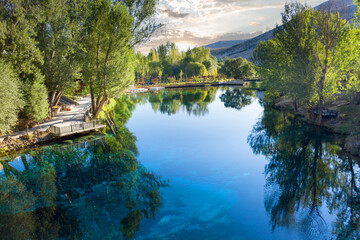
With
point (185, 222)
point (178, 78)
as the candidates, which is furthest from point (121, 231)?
point (178, 78)

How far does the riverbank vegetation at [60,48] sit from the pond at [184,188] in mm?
6266

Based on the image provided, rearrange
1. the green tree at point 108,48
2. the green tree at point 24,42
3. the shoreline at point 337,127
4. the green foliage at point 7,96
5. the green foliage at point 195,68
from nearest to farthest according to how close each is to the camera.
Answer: the green foliage at point 7,96, the shoreline at point 337,127, the green tree at point 24,42, the green tree at point 108,48, the green foliage at point 195,68

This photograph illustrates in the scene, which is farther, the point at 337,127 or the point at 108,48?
the point at 108,48

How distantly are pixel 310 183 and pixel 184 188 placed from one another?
9.02 metres

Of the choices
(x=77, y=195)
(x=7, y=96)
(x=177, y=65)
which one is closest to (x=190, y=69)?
(x=177, y=65)

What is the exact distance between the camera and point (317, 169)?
1862cm

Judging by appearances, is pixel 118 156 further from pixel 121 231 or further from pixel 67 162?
pixel 121 231

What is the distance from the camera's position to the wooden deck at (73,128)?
2542 cm

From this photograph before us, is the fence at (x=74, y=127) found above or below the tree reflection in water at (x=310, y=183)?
above

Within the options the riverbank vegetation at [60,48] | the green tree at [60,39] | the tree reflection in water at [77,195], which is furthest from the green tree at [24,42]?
the tree reflection in water at [77,195]

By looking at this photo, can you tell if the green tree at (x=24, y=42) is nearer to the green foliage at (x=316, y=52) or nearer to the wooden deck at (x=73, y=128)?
the wooden deck at (x=73, y=128)

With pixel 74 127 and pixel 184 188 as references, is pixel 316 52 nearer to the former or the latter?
pixel 184 188

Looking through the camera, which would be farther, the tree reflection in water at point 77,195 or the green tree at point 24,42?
the green tree at point 24,42

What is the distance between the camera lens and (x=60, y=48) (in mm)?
28328
